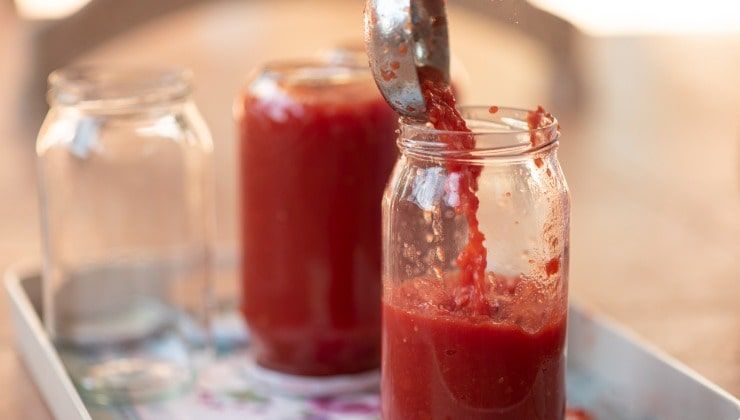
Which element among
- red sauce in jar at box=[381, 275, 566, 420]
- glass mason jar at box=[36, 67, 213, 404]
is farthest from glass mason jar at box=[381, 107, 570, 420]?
glass mason jar at box=[36, 67, 213, 404]

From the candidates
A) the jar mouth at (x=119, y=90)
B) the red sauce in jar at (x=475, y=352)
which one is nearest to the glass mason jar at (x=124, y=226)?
the jar mouth at (x=119, y=90)

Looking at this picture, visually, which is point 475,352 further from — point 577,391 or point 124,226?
point 124,226

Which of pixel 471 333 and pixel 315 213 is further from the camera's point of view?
pixel 315 213

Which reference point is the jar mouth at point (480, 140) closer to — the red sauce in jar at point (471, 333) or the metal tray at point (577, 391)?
the red sauce in jar at point (471, 333)

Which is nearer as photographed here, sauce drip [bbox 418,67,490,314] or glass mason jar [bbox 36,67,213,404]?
sauce drip [bbox 418,67,490,314]

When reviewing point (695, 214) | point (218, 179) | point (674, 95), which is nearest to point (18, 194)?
point (218, 179)

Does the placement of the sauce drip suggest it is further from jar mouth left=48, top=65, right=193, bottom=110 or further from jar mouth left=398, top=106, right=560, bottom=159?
jar mouth left=48, top=65, right=193, bottom=110

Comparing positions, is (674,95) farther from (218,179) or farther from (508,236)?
(508,236)

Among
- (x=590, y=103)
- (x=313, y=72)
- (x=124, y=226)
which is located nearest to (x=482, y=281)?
(x=313, y=72)
